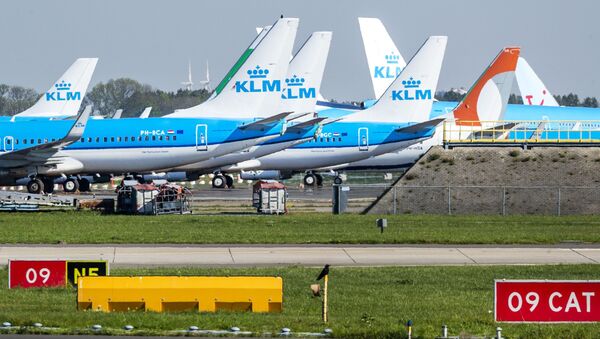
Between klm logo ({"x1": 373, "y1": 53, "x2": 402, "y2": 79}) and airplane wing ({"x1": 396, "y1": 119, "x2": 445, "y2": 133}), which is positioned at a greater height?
klm logo ({"x1": 373, "y1": 53, "x2": 402, "y2": 79})

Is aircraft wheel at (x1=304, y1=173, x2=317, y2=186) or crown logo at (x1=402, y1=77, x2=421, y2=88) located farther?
aircraft wheel at (x1=304, y1=173, x2=317, y2=186)

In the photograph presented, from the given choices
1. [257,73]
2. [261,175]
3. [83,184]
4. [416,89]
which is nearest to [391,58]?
[261,175]

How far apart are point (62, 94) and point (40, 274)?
70.7 m

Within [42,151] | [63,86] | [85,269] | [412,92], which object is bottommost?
[85,269]

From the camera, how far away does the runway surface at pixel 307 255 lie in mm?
32594

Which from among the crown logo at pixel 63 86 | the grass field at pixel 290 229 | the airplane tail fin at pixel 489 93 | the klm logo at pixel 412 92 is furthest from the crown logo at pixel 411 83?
the crown logo at pixel 63 86

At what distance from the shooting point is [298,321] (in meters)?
21.6

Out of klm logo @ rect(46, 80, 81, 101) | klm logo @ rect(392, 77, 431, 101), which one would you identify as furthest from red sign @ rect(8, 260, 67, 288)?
klm logo @ rect(46, 80, 81, 101)

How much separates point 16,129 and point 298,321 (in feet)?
155

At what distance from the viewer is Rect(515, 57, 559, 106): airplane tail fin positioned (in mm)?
121312

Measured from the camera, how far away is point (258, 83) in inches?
2574

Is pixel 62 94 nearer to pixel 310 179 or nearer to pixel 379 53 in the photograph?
pixel 310 179

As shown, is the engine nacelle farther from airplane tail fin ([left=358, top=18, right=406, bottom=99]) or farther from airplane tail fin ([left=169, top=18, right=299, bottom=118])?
airplane tail fin ([left=358, top=18, right=406, bottom=99])

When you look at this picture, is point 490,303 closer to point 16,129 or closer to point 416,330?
point 416,330
